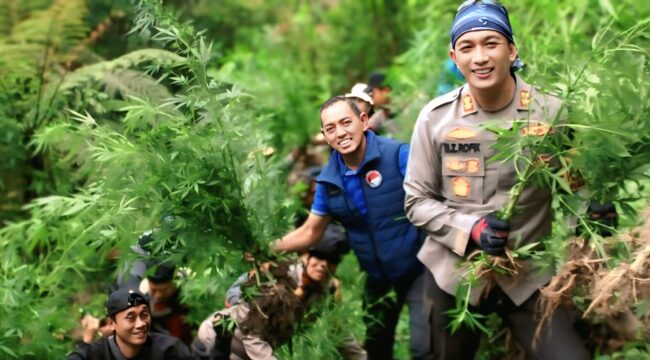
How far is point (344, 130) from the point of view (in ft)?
16.9

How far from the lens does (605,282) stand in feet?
13.6

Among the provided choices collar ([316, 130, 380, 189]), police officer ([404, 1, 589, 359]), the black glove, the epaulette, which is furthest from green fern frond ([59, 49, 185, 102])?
the black glove

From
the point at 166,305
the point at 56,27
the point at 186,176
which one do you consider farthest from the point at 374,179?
the point at 56,27

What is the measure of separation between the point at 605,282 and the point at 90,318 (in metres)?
3.79

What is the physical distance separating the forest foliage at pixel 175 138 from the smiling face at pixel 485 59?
A: 8.0 inches

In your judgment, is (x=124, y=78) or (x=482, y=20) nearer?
(x=482, y=20)

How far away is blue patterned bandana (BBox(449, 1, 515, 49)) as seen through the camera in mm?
4379

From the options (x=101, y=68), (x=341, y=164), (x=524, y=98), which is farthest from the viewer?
(x=101, y=68)

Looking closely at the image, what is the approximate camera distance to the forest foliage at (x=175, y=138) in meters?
4.29

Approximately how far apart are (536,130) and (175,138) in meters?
1.67

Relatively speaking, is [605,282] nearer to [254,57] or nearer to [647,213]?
[647,213]

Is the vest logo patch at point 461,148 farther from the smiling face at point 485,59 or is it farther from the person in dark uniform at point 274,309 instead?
the person in dark uniform at point 274,309

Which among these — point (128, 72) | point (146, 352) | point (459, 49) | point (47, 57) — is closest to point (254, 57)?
point (47, 57)

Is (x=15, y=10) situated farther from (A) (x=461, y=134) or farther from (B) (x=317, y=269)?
(A) (x=461, y=134)
